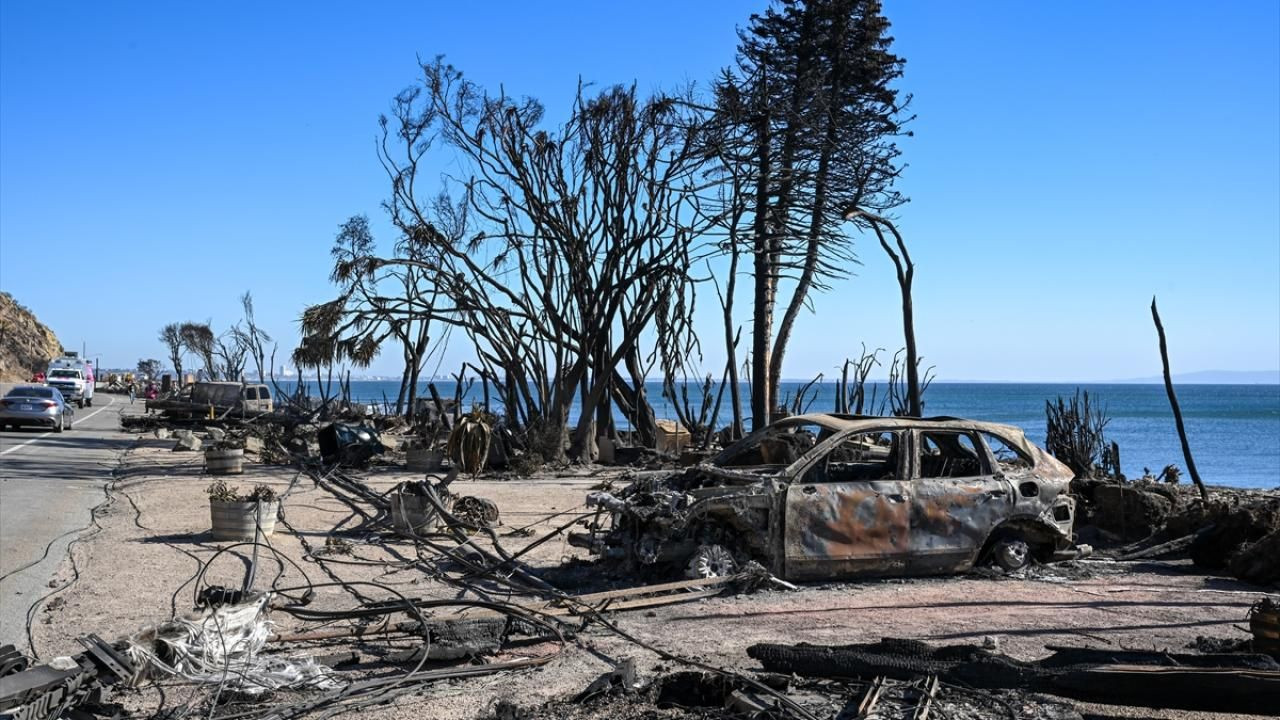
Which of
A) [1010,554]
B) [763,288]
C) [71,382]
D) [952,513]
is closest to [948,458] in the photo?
[952,513]

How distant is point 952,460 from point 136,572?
810cm

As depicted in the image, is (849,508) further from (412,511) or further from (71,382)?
(71,382)

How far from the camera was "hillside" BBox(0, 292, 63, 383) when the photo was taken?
283 feet

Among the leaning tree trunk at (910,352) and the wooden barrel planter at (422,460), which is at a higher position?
the leaning tree trunk at (910,352)

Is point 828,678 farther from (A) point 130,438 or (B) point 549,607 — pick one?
(A) point 130,438

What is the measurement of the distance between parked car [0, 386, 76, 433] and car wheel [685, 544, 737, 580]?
30.5m

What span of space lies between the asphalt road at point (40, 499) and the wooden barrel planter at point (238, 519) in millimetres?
1601

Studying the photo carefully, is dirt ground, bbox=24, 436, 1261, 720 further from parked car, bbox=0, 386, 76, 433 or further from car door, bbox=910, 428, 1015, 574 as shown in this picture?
parked car, bbox=0, 386, 76, 433

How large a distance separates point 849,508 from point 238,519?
7025 millimetres

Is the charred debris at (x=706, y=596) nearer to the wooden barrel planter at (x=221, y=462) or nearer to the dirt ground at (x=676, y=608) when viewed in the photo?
the dirt ground at (x=676, y=608)

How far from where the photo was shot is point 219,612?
25.2 ft

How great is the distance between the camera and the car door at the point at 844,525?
405 inches

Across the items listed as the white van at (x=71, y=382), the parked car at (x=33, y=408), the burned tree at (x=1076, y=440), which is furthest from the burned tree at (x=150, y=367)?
the burned tree at (x=1076, y=440)

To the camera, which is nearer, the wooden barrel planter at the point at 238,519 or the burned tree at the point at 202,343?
the wooden barrel planter at the point at 238,519
